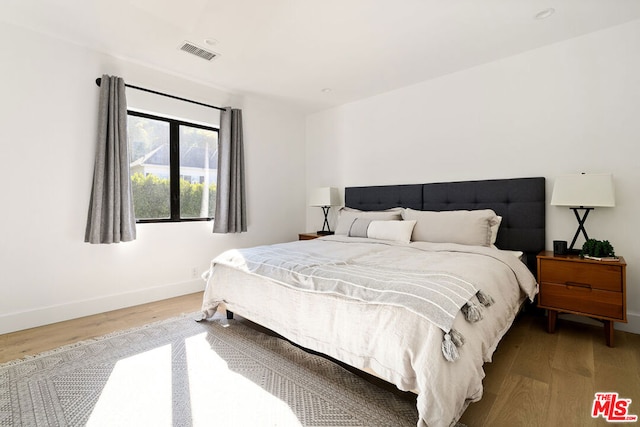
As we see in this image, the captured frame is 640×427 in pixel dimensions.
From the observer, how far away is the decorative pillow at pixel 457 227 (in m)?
2.69

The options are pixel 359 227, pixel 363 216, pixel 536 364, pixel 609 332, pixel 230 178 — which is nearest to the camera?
pixel 536 364

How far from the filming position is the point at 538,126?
2.82 m

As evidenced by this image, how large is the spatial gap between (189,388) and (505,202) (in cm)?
307

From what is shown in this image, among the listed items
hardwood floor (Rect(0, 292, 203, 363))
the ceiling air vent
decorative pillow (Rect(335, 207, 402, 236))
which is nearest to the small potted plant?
decorative pillow (Rect(335, 207, 402, 236))

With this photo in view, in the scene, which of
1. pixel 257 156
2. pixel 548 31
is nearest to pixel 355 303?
pixel 548 31

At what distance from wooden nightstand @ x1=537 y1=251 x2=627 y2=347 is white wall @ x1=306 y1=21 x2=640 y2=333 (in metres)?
0.52

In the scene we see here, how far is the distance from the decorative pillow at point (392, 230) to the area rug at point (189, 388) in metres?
1.41

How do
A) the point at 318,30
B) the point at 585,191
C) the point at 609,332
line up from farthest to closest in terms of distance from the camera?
the point at 318,30 → the point at 585,191 → the point at 609,332

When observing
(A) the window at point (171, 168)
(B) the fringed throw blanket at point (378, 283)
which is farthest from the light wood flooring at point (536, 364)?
(A) the window at point (171, 168)

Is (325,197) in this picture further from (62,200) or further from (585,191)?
(62,200)

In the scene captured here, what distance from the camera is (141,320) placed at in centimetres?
273

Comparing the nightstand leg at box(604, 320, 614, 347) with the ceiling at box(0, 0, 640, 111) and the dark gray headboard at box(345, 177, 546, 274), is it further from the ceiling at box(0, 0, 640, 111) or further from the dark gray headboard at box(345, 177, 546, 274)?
the ceiling at box(0, 0, 640, 111)

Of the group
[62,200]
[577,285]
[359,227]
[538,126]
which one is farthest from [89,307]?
[538,126]

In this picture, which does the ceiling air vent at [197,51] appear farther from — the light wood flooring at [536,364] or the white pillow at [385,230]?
the light wood flooring at [536,364]
